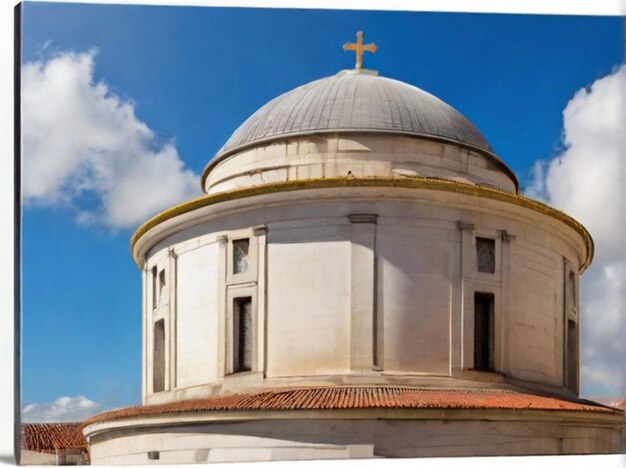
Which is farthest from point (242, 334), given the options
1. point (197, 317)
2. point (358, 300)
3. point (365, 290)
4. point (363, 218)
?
point (363, 218)

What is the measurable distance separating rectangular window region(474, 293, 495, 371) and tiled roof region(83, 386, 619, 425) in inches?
25.6

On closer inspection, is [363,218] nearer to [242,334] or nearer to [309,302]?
[309,302]

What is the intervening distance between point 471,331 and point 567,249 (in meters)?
2.48

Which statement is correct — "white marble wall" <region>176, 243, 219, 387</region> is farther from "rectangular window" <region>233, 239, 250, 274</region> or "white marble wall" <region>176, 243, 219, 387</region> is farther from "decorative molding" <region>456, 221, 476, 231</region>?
"decorative molding" <region>456, 221, 476, 231</region>

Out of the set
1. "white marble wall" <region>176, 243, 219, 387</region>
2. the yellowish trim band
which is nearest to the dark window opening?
the yellowish trim band

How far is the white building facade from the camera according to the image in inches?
531

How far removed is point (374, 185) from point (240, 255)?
2204 millimetres

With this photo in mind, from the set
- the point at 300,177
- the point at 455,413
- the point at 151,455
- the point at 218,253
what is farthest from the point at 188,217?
the point at 455,413

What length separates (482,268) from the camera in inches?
611

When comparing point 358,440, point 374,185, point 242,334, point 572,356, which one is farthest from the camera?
point 572,356

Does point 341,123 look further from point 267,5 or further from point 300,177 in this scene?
point 267,5

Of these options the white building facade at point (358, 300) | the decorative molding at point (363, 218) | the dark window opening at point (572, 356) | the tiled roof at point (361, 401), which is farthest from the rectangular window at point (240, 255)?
the dark window opening at point (572, 356)

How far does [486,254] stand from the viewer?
613 inches
